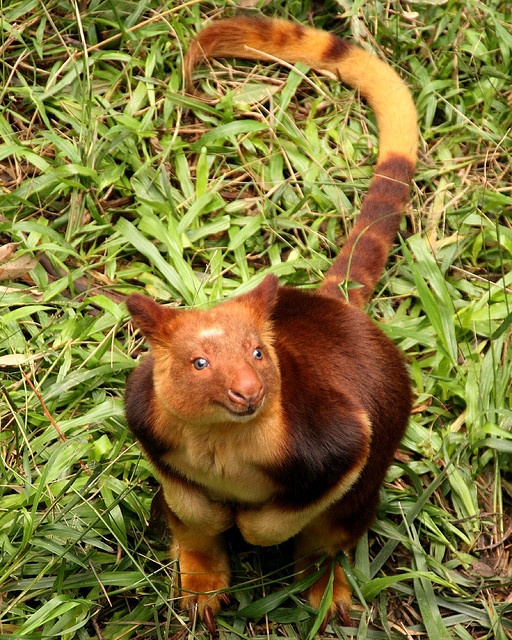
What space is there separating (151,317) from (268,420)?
0.65 metres

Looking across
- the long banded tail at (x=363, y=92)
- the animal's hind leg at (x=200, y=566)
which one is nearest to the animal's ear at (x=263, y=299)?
the long banded tail at (x=363, y=92)

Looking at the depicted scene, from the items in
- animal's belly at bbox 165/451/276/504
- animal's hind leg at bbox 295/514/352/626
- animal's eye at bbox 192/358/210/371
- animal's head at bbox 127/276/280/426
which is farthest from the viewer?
animal's hind leg at bbox 295/514/352/626

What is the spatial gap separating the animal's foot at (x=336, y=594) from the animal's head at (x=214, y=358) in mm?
1250

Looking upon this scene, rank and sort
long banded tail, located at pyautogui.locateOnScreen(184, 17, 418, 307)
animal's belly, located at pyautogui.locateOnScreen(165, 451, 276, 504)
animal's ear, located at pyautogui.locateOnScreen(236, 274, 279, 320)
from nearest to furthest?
animal's belly, located at pyautogui.locateOnScreen(165, 451, 276, 504) < animal's ear, located at pyautogui.locateOnScreen(236, 274, 279, 320) < long banded tail, located at pyautogui.locateOnScreen(184, 17, 418, 307)

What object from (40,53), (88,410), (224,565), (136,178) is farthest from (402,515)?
(40,53)

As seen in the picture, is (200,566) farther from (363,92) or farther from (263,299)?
(363,92)

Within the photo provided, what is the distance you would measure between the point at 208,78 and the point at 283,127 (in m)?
0.61

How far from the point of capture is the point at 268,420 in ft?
13.6

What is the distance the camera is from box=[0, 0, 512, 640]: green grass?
484 cm

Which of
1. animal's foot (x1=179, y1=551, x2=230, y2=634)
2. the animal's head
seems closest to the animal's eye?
the animal's head

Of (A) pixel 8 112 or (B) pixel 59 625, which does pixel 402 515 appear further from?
(A) pixel 8 112

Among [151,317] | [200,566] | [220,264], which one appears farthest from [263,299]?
[220,264]

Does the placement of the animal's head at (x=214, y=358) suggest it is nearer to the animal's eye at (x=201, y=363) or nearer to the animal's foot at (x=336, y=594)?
the animal's eye at (x=201, y=363)

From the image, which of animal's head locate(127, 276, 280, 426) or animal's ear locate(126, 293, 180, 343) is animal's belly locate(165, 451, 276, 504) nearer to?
animal's head locate(127, 276, 280, 426)
